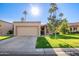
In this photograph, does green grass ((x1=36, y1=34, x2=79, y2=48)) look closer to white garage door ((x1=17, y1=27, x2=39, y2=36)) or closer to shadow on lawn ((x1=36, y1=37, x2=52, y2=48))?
shadow on lawn ((x1=36, y1=37, x2=52, y2=48))

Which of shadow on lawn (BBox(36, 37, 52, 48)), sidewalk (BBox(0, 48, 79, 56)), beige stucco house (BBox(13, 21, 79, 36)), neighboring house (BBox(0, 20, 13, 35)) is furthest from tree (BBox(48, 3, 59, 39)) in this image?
neighboring house (BBox(0, 20, 13, 35))

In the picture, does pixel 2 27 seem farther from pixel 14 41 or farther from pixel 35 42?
pixel 35 42

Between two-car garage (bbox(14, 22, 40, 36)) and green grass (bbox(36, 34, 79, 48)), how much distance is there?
0.72m

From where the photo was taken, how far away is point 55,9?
14.8 metres

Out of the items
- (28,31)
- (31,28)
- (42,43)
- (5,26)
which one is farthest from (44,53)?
(5,26)

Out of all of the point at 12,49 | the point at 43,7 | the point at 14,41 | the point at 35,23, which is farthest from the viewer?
the point at 35,23

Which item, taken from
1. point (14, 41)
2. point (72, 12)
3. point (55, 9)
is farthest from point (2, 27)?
point (72, 12)

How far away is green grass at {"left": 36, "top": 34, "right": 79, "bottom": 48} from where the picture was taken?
13719 mm

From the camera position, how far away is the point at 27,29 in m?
16.2

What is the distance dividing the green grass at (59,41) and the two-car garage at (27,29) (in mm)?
723

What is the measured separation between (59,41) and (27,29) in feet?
9.62

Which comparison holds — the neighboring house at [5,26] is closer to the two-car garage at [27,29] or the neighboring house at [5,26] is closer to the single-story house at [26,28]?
the single-story house at [26,28]

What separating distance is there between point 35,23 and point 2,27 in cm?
267

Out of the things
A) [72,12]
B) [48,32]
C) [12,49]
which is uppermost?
[72,12]
